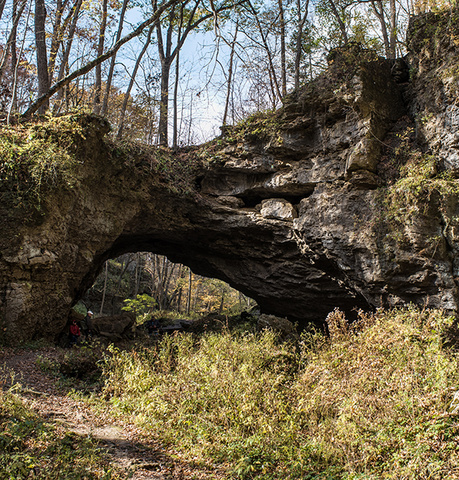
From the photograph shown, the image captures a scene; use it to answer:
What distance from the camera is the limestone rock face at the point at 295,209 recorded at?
8.15 m

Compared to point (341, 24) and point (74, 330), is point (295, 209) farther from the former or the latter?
point (74, 330)

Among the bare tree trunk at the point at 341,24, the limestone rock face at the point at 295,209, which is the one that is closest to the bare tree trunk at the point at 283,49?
the bare tree trunk at the point at 341,24

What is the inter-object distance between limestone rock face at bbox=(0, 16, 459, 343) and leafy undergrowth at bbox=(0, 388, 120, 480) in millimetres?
4862

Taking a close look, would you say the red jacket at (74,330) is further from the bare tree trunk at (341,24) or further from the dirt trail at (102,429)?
the bare tree trunk at (341,24)

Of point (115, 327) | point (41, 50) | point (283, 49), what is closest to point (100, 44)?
point (41, 50)

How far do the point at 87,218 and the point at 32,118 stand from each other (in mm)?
3028

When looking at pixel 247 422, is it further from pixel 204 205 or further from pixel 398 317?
pixel 204 205

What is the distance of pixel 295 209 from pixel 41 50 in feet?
29.9

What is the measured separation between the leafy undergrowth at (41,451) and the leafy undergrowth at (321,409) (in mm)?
1153

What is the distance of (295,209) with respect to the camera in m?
10.7

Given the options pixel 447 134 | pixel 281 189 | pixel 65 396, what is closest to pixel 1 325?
pixel 65 396

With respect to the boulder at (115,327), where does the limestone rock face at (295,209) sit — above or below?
above

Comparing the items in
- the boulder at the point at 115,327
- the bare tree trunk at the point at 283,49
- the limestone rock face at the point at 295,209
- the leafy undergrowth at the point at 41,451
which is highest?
the bare tree trunk at the point at 283,49

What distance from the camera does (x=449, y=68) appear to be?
8125mm
